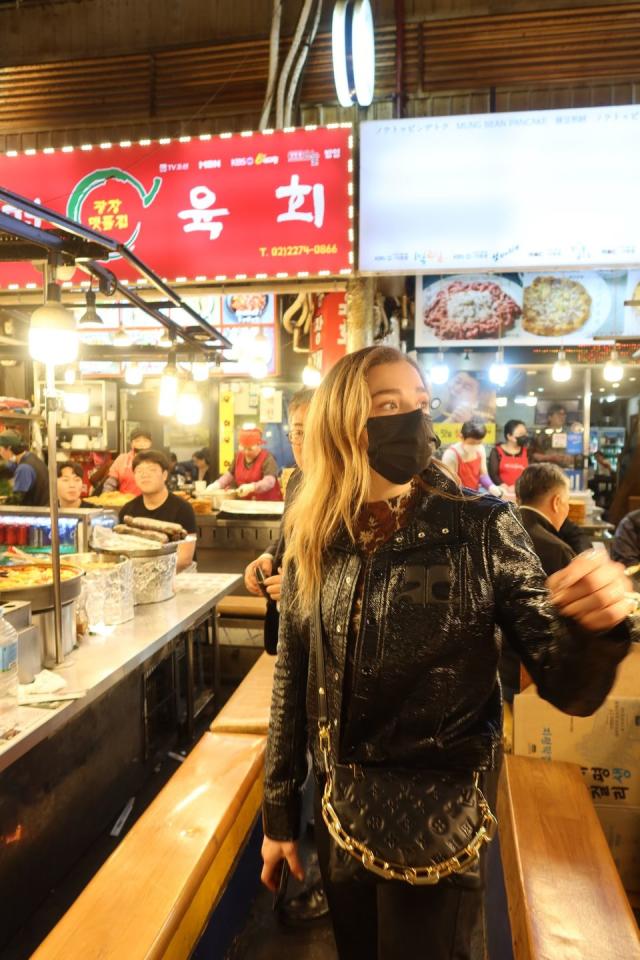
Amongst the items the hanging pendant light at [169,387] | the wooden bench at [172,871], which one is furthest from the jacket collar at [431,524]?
the hanging pendant light at [169,387]

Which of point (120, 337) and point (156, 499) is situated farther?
point (120, 337)

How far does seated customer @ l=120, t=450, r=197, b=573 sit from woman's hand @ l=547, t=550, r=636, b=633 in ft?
12.4

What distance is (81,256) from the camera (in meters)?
2.83

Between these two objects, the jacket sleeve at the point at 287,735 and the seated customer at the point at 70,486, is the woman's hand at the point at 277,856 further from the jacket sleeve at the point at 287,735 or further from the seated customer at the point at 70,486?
the seated customer at the point at 70,486

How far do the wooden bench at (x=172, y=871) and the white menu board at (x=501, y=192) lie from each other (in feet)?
13.2

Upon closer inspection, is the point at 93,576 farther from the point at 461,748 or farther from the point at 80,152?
the point at 80,152

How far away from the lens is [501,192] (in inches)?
194

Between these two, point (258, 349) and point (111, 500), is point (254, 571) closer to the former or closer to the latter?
point (258, 349)

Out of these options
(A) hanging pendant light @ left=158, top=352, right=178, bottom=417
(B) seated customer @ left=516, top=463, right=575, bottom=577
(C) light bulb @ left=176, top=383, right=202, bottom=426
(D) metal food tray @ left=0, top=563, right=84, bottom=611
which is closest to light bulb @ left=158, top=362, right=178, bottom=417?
(A) hanging pendant light @ left=158, top=352, right=178, bottom=417

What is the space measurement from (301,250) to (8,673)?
13.3 ft

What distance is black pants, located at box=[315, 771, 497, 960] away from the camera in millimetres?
1327

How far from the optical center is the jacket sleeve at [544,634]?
123 cm

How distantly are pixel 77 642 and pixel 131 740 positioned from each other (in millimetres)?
1002

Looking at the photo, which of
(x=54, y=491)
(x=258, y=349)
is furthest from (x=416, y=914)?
(x=258, y=349)
